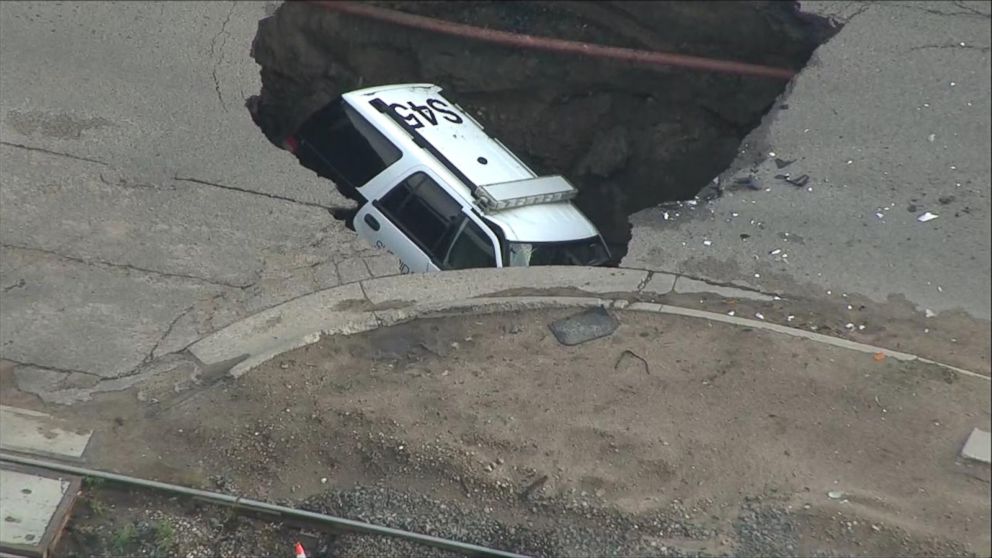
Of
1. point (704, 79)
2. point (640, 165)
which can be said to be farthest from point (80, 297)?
point (704, 79)

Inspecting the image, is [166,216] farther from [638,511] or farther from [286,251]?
[638,511]

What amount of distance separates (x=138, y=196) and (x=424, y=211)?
2.46 meters

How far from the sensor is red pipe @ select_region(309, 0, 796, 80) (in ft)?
42.4

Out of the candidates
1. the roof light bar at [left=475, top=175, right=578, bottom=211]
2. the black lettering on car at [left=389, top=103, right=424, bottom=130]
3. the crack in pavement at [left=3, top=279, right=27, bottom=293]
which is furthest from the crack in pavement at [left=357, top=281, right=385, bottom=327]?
the crack in pavement at [left=3, top=279, right=27, bottom=293]

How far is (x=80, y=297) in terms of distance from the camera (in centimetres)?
909

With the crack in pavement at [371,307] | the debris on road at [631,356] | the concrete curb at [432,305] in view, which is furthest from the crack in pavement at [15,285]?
the debris on road at [631,356]

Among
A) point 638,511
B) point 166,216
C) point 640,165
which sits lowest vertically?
point 640,165

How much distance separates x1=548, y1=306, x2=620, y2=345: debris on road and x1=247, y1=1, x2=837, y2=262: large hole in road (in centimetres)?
324

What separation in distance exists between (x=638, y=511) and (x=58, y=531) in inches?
150

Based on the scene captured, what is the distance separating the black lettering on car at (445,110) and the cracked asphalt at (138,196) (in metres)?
1.66

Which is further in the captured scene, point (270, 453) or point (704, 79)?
point (704, 79)

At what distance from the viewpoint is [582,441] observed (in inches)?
331

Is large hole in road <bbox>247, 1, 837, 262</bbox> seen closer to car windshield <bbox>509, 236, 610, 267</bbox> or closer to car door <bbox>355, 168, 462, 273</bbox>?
car windshield <bbox>509, 236, 610, 267</bbox>

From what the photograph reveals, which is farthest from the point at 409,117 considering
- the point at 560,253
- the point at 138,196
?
the point at 138,196
